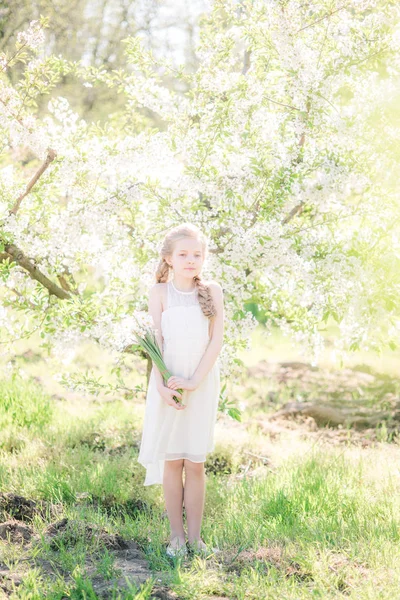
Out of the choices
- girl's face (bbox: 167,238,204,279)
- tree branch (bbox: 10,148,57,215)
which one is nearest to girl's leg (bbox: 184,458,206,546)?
girl's face (bbox: 167,238,204,279)

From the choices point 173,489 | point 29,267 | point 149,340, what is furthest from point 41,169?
point 173,489

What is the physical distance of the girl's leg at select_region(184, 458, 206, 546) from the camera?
3680mm

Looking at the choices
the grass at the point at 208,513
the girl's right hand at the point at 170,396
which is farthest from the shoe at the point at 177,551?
the girl's right hand at the point at 170,396

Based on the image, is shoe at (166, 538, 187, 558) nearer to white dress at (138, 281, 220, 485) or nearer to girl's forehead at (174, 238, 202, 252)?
white dress at (138, 281, 220, 485)

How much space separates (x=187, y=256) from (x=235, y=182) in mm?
1031

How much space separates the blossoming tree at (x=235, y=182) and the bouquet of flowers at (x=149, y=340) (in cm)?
51

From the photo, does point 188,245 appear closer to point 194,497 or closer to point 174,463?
point 174,463

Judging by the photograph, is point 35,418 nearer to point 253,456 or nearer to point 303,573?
point 253,456

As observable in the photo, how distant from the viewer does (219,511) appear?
435cm

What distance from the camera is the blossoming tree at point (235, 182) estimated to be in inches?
178

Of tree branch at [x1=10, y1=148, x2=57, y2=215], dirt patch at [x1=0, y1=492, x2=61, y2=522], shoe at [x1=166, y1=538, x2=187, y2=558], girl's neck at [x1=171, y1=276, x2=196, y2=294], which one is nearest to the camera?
shoe at [x1=166, y1=538, x2=187, y2=558]

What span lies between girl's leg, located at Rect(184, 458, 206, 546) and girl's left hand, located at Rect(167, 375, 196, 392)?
1.33 feet

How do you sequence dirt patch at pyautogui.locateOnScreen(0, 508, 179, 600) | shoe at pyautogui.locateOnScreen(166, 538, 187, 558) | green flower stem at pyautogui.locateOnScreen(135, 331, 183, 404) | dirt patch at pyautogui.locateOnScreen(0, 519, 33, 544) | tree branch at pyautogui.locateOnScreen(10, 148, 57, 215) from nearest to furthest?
dirt patch at pyautogui.locateOnScreen(0, 508, 179, 600) → shoe at pyautogui.locateOnScreen(166, 538, 187, 558) → dirt patch at pyautogui.locateOnScreen(0, 519, 33, 544) → green flower stem at pyautogui.locateOnScreen(135, 331, 183, 404) → tree branch at pyautogui.locateOnScreen(10, 148, 57, 215)

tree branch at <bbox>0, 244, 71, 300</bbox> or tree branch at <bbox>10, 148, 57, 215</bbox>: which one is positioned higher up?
tree branch at <bbox>10, 148, 57, 215</bbox>
